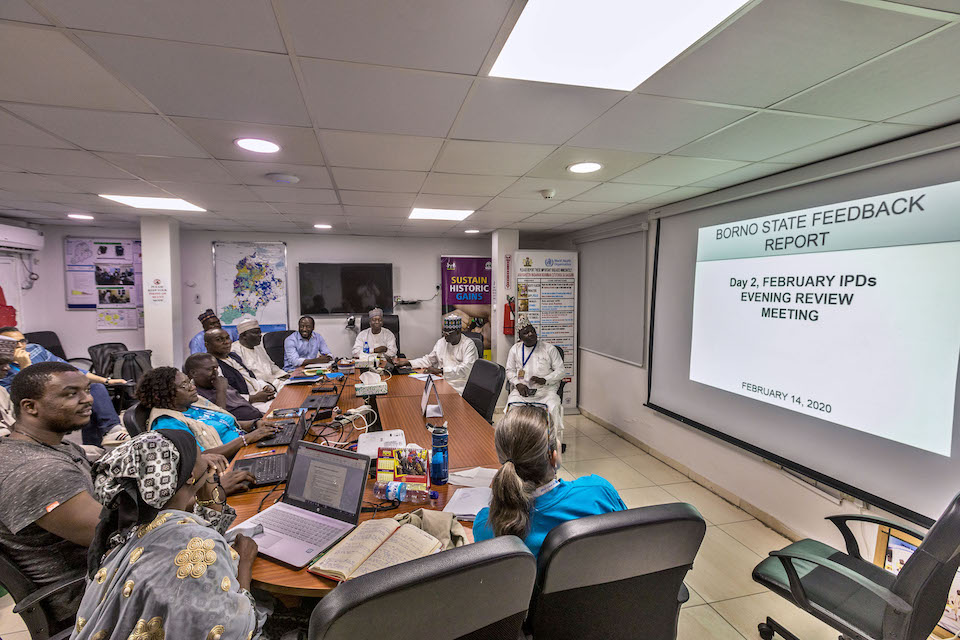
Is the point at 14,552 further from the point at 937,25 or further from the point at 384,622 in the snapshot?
the point at 937,25

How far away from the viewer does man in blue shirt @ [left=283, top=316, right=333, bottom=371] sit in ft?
16.9

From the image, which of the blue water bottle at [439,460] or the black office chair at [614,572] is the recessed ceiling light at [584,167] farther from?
the black office chair at [614,572]

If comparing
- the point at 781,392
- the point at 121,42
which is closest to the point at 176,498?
the point at 121,42

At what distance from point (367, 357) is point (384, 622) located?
419 cm

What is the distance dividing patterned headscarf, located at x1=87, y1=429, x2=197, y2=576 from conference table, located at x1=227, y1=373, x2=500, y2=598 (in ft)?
1.31

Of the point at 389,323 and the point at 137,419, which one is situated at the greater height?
the point at 389,323

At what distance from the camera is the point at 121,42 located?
4.10ft

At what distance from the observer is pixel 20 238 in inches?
178

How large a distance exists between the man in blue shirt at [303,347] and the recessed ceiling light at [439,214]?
6.64 feet

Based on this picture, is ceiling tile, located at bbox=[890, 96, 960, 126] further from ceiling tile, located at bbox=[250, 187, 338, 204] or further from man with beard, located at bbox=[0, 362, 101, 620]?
man with beard, located at bbox=[0, 362, 101, 620]

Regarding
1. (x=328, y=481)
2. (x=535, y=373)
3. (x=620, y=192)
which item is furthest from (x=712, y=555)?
(x=620, y=192)

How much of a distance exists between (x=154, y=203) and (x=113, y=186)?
75 cm

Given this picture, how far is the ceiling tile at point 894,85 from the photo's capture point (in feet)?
4.25

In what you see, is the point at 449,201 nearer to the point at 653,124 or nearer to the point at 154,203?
the point at 653,124
